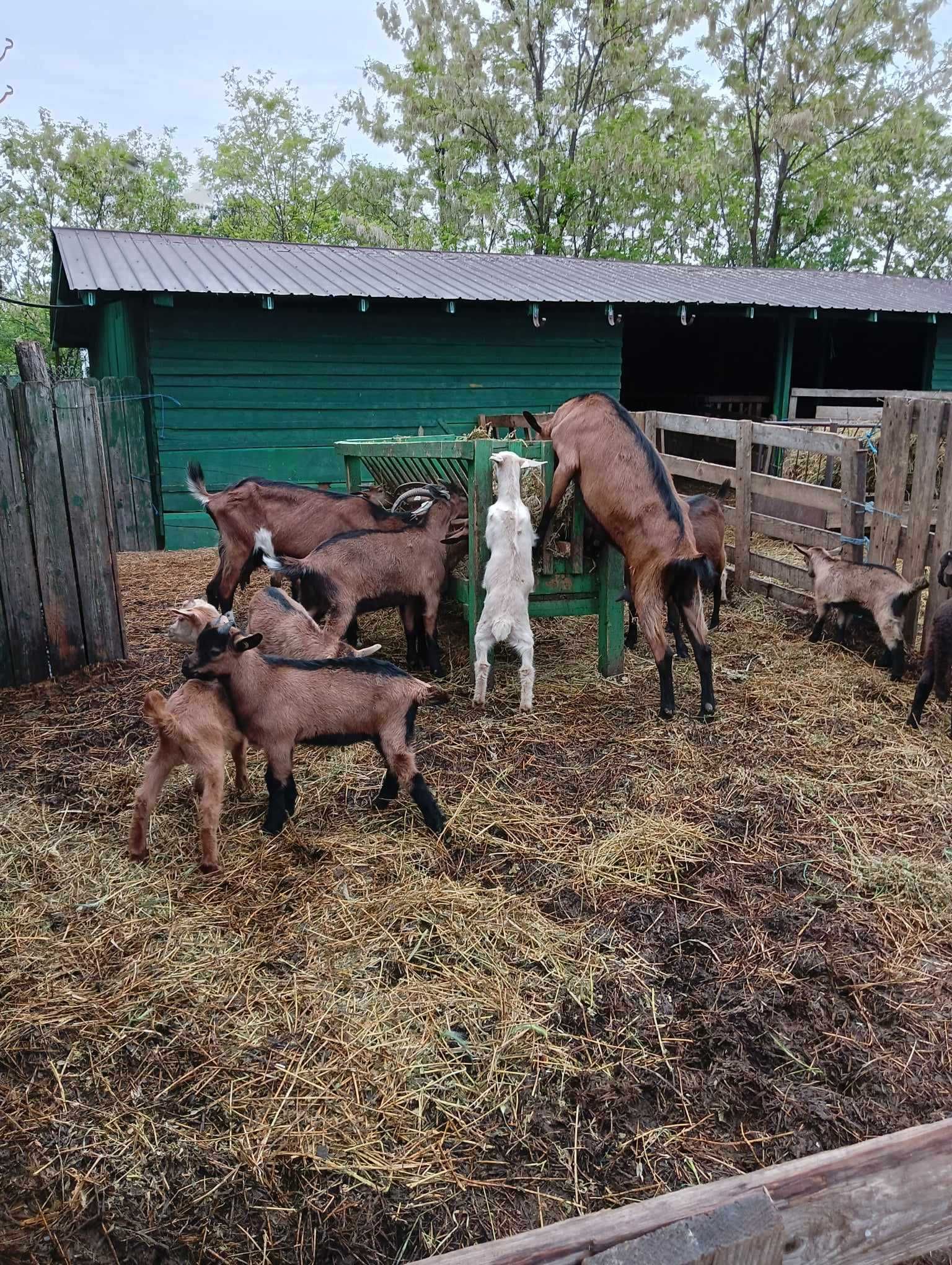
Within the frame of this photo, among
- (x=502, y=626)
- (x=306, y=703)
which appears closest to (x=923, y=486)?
(x=502, y=626)

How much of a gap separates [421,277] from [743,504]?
7.48 m

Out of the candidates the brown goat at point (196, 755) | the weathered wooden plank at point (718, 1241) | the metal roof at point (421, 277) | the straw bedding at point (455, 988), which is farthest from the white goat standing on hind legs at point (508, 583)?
the metal roof at point (421, 277)

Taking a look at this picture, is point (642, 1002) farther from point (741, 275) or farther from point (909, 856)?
point (741, 275)

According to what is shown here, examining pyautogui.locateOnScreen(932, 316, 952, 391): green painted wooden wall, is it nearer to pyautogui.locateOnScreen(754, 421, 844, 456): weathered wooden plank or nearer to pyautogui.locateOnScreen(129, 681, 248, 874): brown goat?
pyautogui.locateOnScreen(754, 421, 844, 456): weathered wooden plank

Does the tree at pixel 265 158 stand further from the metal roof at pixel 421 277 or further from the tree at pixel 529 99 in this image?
the metal roof at pixel 421 277

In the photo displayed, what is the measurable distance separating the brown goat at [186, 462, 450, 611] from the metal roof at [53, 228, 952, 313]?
15.6 ft

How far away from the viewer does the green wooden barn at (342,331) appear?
11.5 metres

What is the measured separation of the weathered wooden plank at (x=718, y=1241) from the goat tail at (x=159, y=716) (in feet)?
8.66

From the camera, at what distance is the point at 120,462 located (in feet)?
39.3

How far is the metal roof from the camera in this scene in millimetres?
11242

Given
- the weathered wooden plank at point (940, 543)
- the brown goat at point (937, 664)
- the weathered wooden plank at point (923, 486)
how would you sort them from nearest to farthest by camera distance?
the brown goat at point (937, 664)
the weathered wooden plank at point (940, 543)
the weathered wooden plank at point (923, 486)

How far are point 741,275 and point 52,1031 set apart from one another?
1823cm

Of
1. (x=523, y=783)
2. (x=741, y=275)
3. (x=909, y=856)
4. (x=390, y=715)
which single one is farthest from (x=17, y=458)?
(x=741, y=275)

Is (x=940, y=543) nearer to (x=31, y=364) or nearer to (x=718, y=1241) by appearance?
(x=718, y=1241)
